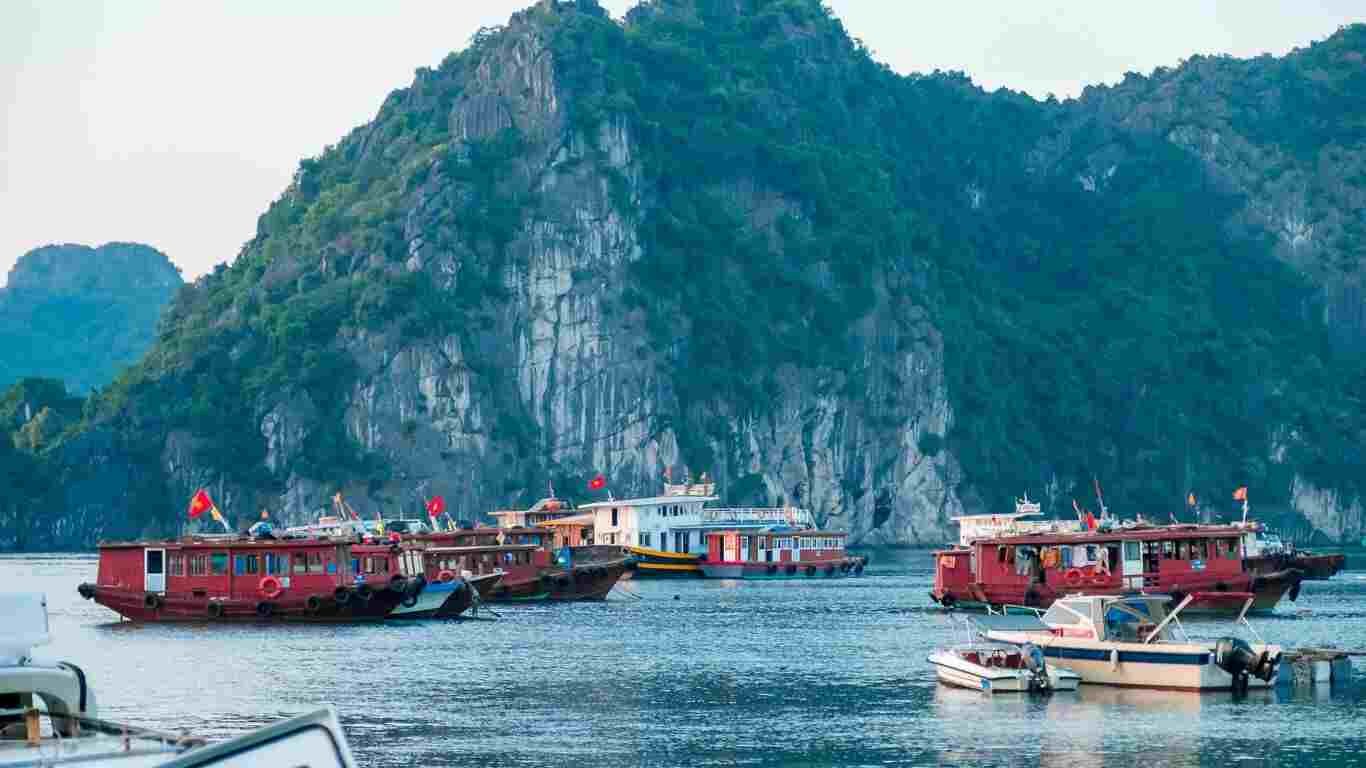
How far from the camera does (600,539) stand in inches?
5089

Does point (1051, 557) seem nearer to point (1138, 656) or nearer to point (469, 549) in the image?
point (469, 549)

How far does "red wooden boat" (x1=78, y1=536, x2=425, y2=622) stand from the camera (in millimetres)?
79688

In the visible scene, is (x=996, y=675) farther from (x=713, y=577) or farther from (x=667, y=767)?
(x=713, y=577)

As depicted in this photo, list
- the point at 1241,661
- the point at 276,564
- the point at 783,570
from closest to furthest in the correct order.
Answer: the point at 1241,661, the point at 276,564, the point at 783,570

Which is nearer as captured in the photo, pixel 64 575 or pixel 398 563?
pixel 398 563

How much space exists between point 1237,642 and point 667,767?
58.3ft

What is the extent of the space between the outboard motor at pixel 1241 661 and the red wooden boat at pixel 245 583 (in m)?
36.6

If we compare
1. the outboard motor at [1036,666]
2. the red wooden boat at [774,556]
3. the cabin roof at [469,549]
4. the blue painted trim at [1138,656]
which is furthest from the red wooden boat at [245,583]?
the red wooden boat at [774,556]

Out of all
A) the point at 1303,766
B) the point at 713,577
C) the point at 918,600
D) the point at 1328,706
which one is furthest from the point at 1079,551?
the point at 713,577

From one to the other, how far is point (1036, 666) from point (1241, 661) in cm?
477

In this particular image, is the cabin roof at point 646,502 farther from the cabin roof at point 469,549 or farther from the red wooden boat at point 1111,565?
the red wooden boat at point 1111,565

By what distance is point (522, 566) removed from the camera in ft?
327

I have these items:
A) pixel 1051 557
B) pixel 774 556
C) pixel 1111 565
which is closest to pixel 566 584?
pixel 1051 557

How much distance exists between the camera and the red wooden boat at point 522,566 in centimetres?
9419
